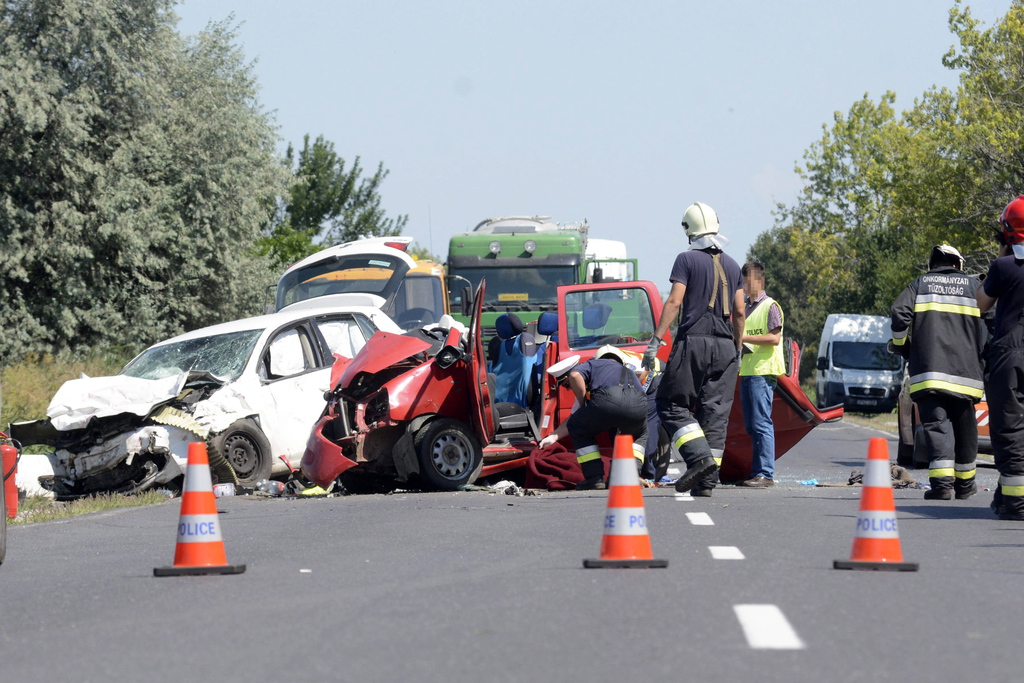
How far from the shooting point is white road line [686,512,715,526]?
880 centimetres

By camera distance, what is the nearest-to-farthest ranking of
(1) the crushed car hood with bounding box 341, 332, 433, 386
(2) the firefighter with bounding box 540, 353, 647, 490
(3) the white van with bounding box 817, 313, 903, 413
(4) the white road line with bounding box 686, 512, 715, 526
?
(4) the white road line with bounding box 686, 512, 715, 526, (2) the firefighter with bounding box 540, 353, 647, 490, (1) the crushed car hood with bounding box 341, 332, 433, 386, (3) the white van with bounding box 817, 313, 903, 413

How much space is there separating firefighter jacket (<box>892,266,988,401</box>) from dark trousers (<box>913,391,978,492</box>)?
0.11 m

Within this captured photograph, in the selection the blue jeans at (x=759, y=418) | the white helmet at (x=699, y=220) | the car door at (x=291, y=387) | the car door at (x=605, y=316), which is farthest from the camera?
the car door at (x=605, y=316)

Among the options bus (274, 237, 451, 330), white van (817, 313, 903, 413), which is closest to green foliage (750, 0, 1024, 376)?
white van (817, 313, 903, 413)

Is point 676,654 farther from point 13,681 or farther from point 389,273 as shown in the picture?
point 389,273

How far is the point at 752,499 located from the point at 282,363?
5.15m

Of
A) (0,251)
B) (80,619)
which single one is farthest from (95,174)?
(80,619)

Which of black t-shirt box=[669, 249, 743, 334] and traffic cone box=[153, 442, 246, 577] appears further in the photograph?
black t-shirt box=[669, 249, 743, 334]

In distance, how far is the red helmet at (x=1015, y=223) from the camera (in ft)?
30.8

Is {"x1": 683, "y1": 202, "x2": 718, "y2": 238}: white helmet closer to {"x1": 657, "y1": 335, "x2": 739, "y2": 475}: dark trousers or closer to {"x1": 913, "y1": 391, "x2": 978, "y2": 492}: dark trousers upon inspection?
{"x1": 657, "y1": 335, "x2": 739, "y2": 475}: dark trousers

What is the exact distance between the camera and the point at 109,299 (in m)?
33.4

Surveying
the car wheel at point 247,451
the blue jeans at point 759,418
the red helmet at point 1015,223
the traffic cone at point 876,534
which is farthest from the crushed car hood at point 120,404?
the traffic cone at point 876,534

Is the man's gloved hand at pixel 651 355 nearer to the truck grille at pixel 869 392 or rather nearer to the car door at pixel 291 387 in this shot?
the car door at pixel 291 387

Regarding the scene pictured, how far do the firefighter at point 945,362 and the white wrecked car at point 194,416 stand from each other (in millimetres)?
5674
